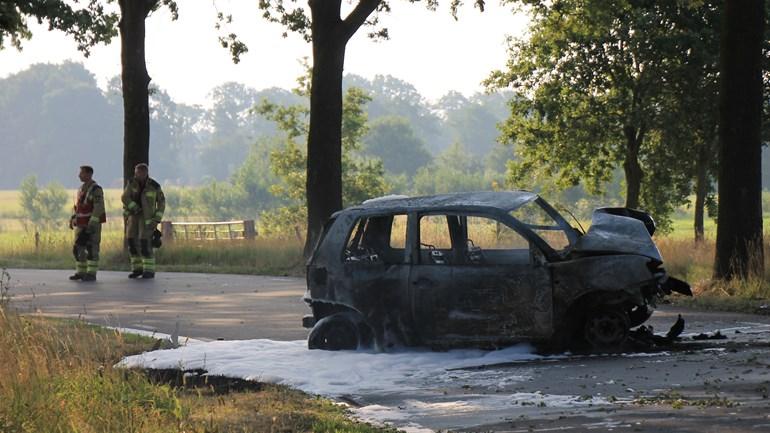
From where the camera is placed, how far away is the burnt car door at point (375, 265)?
13.5 m

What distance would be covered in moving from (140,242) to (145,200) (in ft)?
3.50

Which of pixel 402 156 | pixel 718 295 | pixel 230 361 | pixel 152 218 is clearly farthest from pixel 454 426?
pixel 402 156

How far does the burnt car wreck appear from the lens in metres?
12.9

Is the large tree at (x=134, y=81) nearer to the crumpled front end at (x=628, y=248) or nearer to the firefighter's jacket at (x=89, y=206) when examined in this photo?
the firefighter's jacket at (x=89, y=206)

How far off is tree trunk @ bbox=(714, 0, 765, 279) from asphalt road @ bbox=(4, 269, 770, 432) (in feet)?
8.65

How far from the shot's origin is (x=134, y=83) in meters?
32.9

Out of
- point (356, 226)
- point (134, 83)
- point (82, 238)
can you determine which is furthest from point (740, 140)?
point (134, 83)

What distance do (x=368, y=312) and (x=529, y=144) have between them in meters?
30.7

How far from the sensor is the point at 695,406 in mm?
10023

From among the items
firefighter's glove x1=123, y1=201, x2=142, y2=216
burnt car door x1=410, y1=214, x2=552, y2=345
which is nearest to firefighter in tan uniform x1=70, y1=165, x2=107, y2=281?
firefighter's glove x1=123, y1=201, x2=142, y2=216

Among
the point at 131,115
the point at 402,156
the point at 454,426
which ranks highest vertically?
the point at 402,156

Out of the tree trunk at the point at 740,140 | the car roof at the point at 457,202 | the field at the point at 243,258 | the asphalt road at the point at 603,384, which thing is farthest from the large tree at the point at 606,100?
the car roof at the point at 457,202

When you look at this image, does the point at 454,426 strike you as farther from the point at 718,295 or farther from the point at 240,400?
the point at 718,295

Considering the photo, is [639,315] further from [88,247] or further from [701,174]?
[701,174]
